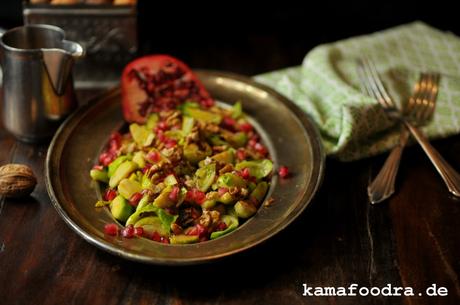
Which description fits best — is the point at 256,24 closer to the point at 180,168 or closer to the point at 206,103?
the point at 206,103

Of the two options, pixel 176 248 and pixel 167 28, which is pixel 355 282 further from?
pixel 167 28

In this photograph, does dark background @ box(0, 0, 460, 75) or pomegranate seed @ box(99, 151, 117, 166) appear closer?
pomegranate seed @ box(99, 151, 117, 166)

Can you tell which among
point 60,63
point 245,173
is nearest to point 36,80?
point 60,63

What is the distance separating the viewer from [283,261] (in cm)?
147

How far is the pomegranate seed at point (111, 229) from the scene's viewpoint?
1441 mm

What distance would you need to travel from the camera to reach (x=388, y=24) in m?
2.76

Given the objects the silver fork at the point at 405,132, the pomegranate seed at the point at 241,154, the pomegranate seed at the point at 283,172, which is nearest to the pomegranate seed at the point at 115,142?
the pomegranate seed at the point at 241,154

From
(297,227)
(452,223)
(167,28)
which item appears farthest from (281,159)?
(167,28)

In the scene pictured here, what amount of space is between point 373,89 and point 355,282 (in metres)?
0.78

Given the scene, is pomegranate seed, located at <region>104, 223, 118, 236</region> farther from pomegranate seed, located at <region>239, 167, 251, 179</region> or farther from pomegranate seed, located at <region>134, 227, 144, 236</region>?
pomegranate seed, located at <region>239, 167, 251, 179</region>

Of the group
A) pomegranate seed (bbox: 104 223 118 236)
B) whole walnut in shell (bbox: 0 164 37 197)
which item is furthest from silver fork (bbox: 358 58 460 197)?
whole walnut in shell (bbox: 0 164 37 197)

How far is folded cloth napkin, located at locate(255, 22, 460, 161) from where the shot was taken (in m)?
1.83

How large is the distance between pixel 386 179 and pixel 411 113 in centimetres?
31

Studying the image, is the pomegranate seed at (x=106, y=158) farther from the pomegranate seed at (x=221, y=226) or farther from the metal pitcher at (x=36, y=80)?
the pomegranate seed at (x=221, y=226)
